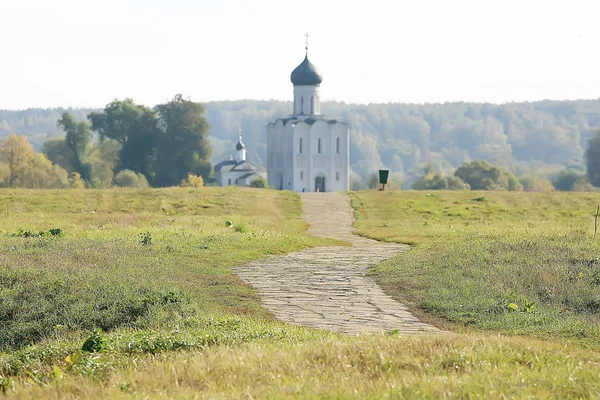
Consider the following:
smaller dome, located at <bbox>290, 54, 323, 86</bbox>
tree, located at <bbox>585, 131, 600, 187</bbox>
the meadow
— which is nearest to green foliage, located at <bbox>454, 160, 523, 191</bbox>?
tree, located at <bbox>585, 131, 600, 187</bbox>

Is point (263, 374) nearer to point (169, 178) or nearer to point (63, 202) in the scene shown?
point (63, 202)

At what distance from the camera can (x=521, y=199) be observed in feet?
116

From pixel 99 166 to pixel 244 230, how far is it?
70.1 metres

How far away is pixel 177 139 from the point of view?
83.8m

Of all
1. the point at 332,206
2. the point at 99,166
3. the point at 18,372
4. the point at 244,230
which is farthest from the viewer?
the point at 99,166

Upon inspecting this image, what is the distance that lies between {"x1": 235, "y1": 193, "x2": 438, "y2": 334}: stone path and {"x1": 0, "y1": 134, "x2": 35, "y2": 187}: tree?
61305 mm

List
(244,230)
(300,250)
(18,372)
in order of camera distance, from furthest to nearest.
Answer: (244,230) → (300,250) → (18,372)

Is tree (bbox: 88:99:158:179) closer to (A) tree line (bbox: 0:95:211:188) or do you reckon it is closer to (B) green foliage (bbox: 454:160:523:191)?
(A) tree line (bbox: 0:95:211:188)

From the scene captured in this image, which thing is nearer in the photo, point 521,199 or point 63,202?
point 63,202

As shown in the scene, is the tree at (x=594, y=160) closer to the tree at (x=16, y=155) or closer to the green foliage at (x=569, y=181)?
the green foliage at (x=569, y=181)

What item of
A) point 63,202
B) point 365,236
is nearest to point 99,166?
point 63,202

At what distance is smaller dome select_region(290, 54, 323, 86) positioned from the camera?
286 ft

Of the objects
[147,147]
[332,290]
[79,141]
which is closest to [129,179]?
[147,147]

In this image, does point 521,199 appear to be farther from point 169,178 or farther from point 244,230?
point 169,178
